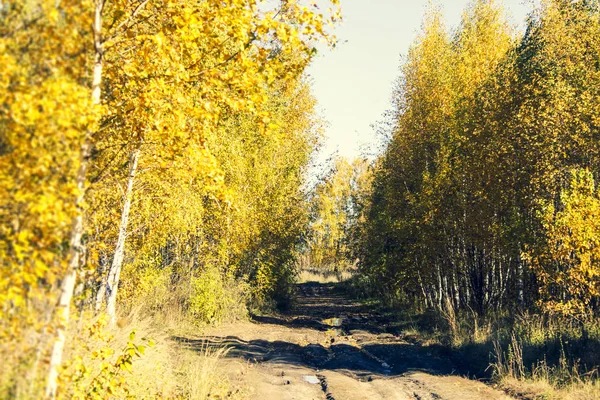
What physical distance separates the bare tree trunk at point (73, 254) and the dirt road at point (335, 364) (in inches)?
239

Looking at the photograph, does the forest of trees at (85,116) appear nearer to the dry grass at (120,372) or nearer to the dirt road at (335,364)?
the dry grass at (120,372)

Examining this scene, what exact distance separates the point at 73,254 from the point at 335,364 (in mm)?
10412

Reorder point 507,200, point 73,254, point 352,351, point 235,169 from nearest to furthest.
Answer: point 73,254 → point 352,351 → point 507,200 → point 235,169

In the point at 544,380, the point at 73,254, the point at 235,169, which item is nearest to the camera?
the point at 73,254

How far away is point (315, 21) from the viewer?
6.55 meters

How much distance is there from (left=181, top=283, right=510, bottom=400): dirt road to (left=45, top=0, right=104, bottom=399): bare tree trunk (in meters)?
6.06

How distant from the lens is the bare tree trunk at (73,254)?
185 inches

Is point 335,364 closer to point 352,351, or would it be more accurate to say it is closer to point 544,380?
point 352,351

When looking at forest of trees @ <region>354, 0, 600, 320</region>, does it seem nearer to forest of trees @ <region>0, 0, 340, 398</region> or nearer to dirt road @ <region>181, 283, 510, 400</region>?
dirt road @ <region>181, 283, 510, 400</region>

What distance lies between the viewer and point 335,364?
46.9 ft

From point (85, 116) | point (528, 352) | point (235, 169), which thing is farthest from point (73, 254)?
point (235, 169)

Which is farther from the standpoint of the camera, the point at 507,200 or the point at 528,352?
the point at 507,200

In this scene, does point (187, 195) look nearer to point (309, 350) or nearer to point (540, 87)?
point (309, 350)

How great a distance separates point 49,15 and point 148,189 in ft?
31.2
